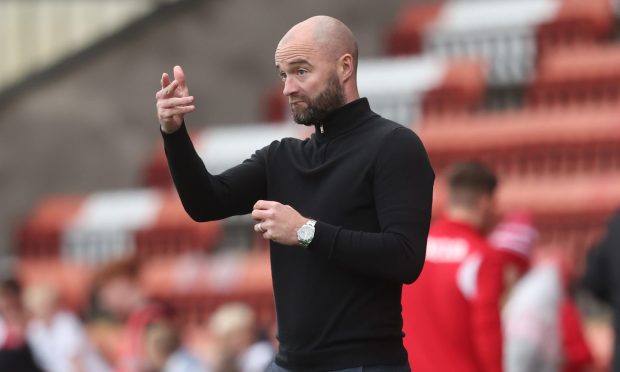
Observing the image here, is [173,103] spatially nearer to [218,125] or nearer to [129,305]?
[129,305]

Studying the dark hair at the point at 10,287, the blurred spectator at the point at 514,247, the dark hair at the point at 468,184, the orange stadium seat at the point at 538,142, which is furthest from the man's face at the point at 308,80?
the orange stadium seat at the point at 538,142

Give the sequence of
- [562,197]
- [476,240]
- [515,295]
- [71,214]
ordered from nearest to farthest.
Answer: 1. [476,240]
2. [515,295]
3. [562,197]
4. [71,214]

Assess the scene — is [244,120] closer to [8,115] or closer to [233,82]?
[233,82]

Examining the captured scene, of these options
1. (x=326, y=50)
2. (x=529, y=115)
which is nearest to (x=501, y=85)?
(x=529, y=115)

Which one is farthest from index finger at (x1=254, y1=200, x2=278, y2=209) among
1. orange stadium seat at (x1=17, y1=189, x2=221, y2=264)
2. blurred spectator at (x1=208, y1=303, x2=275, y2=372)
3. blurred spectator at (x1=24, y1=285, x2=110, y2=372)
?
orange stadium seat at (x1=17, y1=189, x2=221, y2=264)

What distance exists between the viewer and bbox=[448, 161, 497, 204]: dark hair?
6227 millimetres

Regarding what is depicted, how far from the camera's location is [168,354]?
8.46 metres

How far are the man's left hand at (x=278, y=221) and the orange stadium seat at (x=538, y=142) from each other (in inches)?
295

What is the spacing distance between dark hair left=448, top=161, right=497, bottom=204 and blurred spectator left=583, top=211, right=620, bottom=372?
888 millimetres

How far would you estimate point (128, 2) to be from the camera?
1595 cm

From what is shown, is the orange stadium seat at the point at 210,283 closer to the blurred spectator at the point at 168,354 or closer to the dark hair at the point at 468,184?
the blurred spectator at the point at 168,354

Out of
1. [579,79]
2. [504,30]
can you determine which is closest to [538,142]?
[579,79]

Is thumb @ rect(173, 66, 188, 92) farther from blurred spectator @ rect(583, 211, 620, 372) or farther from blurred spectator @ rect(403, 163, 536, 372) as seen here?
blurred spectator @ rect(583, 211, 620, 372)

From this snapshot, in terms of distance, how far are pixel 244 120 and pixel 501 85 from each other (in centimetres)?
301
